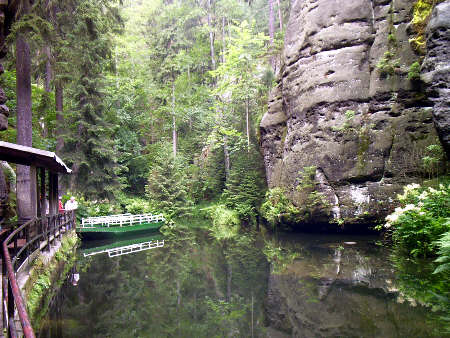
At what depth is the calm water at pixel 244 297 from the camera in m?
6.13

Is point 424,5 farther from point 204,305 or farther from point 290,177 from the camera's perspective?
point 204,305

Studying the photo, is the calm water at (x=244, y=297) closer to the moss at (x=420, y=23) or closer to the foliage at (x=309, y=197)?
the foliage at (x=309, y=197)

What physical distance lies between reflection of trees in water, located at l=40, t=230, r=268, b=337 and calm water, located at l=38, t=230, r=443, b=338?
0.02 m

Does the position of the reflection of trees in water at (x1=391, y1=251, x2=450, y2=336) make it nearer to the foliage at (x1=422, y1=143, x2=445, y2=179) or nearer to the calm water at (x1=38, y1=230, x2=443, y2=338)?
the calm water at (x1=38, y1=230, x2=443, y2=338)

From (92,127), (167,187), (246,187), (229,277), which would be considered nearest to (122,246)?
(92,127)

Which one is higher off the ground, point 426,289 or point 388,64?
point 388,64

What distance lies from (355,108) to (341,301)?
1088cm

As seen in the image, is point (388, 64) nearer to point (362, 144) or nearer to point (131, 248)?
point (362, 144)

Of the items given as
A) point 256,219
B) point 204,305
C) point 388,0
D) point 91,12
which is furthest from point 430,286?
point 91,12

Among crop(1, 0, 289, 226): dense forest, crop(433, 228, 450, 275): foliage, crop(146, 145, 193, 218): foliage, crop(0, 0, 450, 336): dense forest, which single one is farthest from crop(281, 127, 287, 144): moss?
crop(433, 228, 450, 275): foliage

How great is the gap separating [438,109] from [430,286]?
6403 millimetres

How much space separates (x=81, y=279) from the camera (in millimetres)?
10102

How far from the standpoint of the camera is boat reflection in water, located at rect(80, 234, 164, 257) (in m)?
14.8

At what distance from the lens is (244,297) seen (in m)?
7.89
